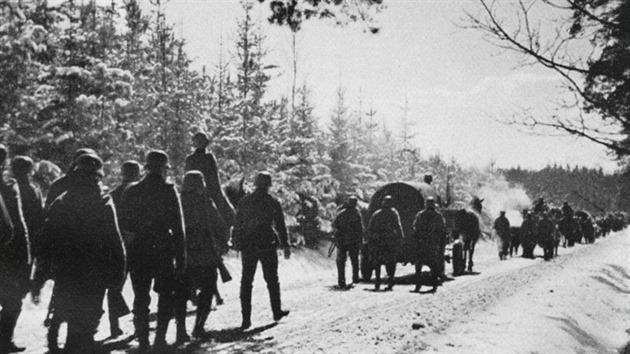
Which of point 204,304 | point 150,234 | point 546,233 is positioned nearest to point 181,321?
point 204,304

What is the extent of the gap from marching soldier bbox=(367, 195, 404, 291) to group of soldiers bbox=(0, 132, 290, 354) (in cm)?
568

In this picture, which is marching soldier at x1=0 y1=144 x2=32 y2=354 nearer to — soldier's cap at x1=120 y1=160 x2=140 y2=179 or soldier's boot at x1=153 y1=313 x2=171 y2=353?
soldier's cap at x1=120 y1=160 x2=140 y2=179

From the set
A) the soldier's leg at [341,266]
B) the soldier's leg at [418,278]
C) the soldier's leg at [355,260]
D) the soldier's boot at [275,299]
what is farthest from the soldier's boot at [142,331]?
the soldier's leg at [355,260]

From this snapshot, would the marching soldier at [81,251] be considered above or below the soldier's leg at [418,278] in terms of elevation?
above

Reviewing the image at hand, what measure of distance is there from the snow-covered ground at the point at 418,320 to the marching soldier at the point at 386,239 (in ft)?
2.13

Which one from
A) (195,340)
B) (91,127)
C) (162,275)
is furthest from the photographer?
(91,127)

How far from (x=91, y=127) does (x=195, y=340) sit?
1150 cm

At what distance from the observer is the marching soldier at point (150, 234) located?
611 cm

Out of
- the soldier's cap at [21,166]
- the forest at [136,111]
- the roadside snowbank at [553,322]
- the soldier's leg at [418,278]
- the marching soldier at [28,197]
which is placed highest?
the forest at [136,111]

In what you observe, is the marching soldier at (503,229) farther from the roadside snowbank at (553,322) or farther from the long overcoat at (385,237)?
the long overcoat at (385,237)

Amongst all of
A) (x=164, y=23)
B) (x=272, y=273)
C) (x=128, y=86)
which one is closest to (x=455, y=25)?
(x=272, y=273)

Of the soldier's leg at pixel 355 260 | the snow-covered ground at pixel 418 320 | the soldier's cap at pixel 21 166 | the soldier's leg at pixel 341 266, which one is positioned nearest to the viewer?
the snow-covered ground at pixel 418 320

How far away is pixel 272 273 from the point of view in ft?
27.7

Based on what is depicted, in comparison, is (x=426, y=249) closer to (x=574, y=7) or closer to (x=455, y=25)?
(x=455, y=25)
